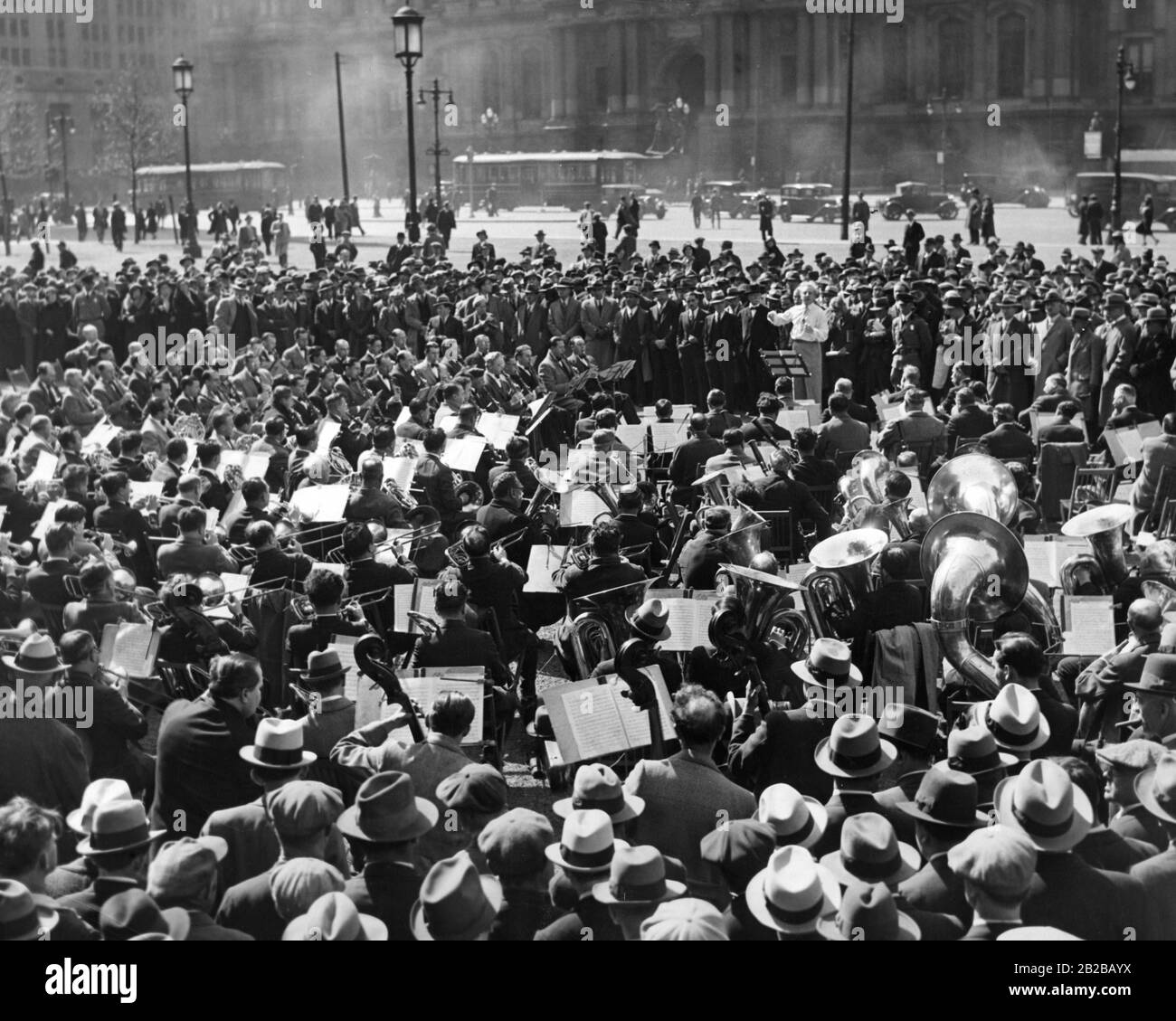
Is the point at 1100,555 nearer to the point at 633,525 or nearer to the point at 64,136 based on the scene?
the point at 633,525

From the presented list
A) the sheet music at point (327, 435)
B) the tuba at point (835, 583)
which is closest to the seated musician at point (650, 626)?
the tuba at point (835, 583)

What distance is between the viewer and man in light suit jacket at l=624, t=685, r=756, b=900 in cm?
646

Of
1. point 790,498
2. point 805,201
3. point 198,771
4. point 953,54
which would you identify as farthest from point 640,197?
point 198,771

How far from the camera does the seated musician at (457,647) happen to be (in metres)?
8.52

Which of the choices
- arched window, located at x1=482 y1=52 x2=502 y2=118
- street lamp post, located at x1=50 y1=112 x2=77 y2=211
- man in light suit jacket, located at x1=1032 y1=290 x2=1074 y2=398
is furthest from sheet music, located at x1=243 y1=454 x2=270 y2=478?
arched window, located at x1=482 y1=52 x2=502 y2=118

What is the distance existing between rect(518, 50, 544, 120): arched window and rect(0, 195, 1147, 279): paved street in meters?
30.2

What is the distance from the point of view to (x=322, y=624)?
28.5 ft

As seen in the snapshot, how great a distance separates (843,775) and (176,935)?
2.80 meters

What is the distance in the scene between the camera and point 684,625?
876 cm

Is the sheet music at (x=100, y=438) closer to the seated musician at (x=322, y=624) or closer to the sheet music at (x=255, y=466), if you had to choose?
the sheet music at (x=255, y=466)

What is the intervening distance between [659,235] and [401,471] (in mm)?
37146

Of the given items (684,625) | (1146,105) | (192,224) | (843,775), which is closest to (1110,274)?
(684,625)

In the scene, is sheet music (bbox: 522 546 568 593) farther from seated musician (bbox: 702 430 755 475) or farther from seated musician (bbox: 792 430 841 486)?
seated musician (bbox: 792 430 841 486)

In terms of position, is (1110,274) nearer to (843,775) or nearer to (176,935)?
(843,775)
